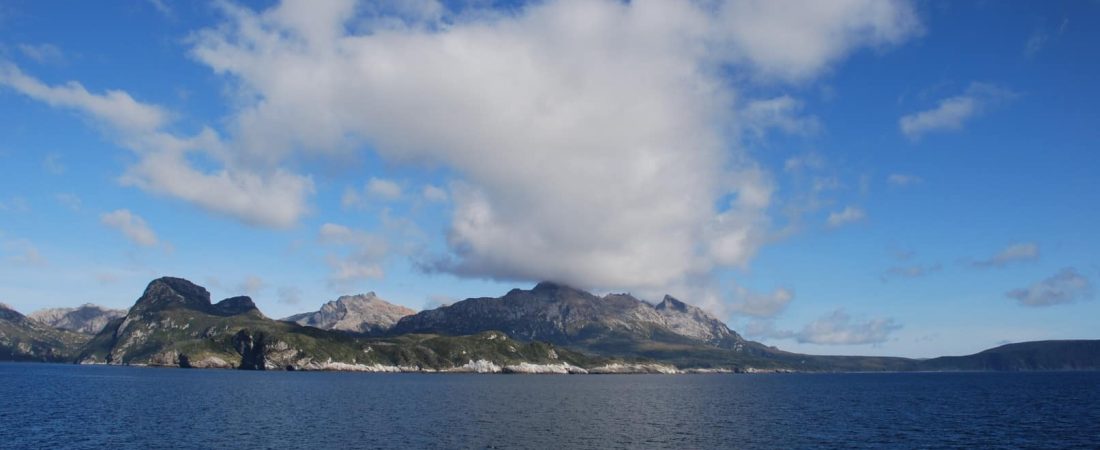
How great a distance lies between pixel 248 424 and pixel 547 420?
52.5 m

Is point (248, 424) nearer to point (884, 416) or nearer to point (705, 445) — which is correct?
point (705, 445)

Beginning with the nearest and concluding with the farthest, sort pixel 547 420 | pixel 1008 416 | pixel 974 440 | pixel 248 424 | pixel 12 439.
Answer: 1. pixel 12 439
2. pixel 974 440
3. pixel 248 424
4. pixel 547 420
5. pixel 1008 416

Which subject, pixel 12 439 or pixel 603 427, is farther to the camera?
pixel 603 427

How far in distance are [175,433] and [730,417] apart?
101m

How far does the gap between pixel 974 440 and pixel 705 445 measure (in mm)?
40774

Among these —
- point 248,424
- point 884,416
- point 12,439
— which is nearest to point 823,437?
point 884,416

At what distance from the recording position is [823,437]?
107 meters

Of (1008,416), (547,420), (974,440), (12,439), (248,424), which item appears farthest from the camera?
(1008,416)

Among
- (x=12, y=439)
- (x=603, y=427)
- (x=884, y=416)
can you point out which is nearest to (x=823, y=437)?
(x=603, y=427)

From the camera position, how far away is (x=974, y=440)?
102 m

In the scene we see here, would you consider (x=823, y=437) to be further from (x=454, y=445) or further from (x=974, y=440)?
(x=454, y=445)

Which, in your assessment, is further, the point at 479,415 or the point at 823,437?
the point at 479,415

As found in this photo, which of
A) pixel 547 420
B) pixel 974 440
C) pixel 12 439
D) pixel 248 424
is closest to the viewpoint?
pixel 12 439

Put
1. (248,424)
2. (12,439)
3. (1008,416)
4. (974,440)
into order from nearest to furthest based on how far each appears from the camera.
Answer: (12,439)
(974,440)
(248,424)
(1008,416)
